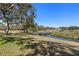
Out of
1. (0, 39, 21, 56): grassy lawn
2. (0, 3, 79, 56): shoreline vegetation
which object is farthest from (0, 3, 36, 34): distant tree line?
(0, 39, 21, 56): grassy lawn

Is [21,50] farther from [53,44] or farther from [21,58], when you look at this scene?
[53,44]

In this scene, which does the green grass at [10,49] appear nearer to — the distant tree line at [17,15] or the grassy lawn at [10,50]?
the grassy lawn at [10,50]

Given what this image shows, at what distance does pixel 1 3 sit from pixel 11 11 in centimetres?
18

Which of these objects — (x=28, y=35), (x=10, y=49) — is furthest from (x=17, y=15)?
(x=10, y=49)

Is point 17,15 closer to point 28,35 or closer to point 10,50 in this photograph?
point 28,35

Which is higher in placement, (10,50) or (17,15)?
(17,15)

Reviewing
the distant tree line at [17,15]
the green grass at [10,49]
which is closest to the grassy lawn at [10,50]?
the green grass at [10,49]

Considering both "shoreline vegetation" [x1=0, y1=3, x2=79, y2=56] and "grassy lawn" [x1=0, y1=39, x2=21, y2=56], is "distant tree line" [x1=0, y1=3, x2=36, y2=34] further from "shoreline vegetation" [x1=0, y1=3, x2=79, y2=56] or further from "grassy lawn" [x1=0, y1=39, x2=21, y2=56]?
"grassy lawn" [x1=0, y1=39, x2=21, y2=56]

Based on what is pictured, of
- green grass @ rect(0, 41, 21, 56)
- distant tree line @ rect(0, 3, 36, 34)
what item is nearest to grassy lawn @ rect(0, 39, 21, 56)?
green grass @ rect(0, 41, 21, 56)

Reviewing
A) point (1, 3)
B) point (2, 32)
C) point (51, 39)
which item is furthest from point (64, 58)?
point (1, 3)

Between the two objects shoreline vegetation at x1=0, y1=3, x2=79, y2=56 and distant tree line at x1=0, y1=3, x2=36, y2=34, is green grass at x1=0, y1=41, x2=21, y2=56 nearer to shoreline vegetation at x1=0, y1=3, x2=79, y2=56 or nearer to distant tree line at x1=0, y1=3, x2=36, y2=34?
shoreline vegetation at x1=0, y1=3, x2=79, y2=56

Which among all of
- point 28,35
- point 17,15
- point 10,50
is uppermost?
point 17,15

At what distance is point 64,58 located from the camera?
11.0ft

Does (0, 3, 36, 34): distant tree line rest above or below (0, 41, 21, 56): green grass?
above
